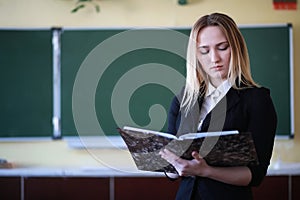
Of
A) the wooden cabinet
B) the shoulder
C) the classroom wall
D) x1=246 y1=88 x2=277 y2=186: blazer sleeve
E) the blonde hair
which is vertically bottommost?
the wooden cabinet

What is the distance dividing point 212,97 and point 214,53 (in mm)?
136

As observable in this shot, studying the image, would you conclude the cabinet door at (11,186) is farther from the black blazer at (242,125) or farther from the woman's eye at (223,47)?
the woman's eye at (223,47)

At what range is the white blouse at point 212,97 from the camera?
1273 mm

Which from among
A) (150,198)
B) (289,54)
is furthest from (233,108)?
(289,54)

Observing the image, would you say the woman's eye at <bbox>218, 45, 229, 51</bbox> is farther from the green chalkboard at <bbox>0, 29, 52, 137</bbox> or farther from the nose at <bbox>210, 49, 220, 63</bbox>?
the green chalkboard at <bbox>0, 29, 52, 137</bbox>

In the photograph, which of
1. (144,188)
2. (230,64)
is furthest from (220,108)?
(144,188)

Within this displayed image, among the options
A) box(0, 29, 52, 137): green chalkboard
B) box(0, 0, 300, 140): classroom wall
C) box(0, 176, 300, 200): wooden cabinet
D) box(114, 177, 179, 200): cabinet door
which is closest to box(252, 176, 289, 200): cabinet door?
box(0, 176, 300, 200): wooden cabinet

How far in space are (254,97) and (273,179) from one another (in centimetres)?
180

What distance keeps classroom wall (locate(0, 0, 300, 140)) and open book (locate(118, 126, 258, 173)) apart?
6.64 feet

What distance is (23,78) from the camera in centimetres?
316

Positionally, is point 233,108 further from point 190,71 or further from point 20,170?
point 20,170

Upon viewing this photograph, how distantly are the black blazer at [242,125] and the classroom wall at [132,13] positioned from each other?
2.00m

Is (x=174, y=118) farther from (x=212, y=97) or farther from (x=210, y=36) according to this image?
(x=210, y=36)

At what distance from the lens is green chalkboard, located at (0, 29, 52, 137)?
10.3 ft
